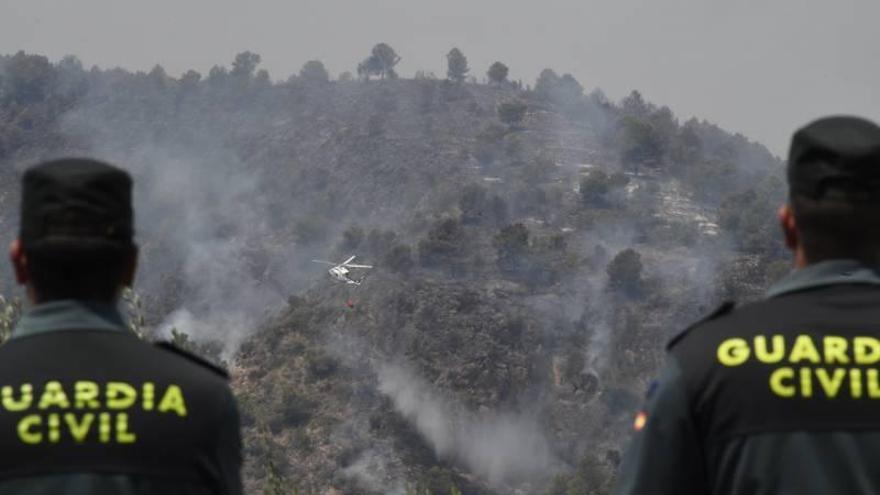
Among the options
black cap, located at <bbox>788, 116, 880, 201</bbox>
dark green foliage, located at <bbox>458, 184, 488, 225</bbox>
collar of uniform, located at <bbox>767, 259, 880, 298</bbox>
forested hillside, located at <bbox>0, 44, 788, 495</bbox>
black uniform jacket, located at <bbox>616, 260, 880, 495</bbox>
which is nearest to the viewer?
black uniform jacket, located at <bbox>616, 260, 880, 495</bbox>

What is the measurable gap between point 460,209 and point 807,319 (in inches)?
7436

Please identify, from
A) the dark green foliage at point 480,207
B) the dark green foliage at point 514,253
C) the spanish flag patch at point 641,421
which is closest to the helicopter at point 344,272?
the dark green foliage at point 514,253

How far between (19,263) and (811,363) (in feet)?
7.71

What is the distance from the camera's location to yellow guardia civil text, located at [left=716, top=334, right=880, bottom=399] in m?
5.54

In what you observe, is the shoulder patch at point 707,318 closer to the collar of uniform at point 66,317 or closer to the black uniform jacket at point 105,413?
the black uniform jacket at point 105,413

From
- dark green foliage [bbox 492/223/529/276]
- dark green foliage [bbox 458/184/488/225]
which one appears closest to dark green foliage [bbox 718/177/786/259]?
dark green foliage [bbox 492/223/529/276]

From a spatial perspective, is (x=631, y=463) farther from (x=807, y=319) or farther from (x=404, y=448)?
(x=404, y=448)

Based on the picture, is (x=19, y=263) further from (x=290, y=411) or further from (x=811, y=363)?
(x=290, y=411)

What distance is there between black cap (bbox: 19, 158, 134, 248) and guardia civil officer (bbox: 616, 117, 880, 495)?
5.45ft

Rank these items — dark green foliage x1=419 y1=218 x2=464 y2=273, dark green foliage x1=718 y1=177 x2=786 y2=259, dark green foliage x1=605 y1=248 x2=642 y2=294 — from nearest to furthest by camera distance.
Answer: dark green foliage x1=605 y1=248 x2=642 y2=294
dark green foliage x1=419 y1=218 x2=464 y2=273
dark green foliage x1=718 y1=177 x2=786 y2=259

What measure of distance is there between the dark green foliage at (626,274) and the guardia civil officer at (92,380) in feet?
562

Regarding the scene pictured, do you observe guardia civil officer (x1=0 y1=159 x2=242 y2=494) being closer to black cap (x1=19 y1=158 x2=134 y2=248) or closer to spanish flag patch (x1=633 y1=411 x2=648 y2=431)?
black cap (x1=19 y1=158 x2=134 y2=248)

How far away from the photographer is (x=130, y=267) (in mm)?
→ 5852

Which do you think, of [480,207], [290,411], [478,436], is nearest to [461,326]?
[478,436]
